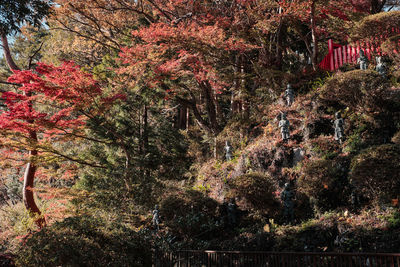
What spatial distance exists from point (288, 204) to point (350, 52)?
A: 5.96 meters

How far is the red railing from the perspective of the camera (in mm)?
9202

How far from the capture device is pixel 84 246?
17.4 ft

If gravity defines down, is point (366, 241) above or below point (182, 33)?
below

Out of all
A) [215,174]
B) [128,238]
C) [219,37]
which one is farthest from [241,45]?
[128,238]

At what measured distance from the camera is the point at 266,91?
11750 millimetres

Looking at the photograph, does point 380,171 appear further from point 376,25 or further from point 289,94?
point 376,25

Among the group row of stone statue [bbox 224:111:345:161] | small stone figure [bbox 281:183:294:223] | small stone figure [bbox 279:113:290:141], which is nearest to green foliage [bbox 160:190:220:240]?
small stone figure [bbox 281:183:294:223]

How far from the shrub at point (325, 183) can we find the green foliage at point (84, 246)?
12.3 feet

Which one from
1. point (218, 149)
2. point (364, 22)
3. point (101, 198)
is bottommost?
point (101, 198)

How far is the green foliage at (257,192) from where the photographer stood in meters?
7.62

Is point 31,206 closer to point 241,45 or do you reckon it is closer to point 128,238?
point 128,238

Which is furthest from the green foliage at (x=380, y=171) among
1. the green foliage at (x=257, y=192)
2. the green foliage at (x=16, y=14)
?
the green foliage at (x=16, y=14)

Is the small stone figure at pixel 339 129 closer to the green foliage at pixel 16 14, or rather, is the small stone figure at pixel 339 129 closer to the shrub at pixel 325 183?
the shrub at pixel 325 183

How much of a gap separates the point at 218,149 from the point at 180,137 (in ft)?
10.9
